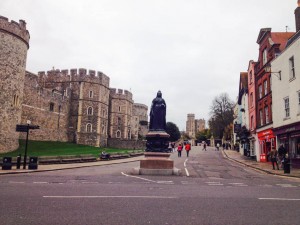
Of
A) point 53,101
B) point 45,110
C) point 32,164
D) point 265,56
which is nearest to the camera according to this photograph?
point 32,164

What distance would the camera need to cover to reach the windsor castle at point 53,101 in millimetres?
32562

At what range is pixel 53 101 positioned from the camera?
5053 cm

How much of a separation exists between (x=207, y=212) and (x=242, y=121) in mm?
37979

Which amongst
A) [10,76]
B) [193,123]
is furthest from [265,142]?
[193,123]

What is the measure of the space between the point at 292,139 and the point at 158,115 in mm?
11537

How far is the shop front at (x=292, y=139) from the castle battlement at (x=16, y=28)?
27.8 m

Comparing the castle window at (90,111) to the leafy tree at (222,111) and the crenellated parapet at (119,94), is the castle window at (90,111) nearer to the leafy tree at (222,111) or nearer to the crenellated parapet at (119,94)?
the crenellated parapet at (119,94)

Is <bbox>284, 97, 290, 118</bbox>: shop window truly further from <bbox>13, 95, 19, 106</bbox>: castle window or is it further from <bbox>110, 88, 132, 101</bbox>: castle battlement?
<bbox>110, 88, 132, 101</bbox>: castle battlement

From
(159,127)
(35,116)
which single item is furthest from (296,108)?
(35,116)

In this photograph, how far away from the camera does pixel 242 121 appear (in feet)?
139

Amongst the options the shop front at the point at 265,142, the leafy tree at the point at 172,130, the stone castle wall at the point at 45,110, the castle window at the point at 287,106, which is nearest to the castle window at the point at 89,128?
the stone castle wall at the point at 45,110

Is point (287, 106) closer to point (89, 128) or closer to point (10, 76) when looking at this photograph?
point (10, 76)

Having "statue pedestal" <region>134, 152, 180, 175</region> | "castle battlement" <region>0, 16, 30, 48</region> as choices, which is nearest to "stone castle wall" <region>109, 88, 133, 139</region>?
"castle battlement" <region>0, 16, 30, 48</region>

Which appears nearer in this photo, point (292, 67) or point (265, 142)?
point (292, 67)
